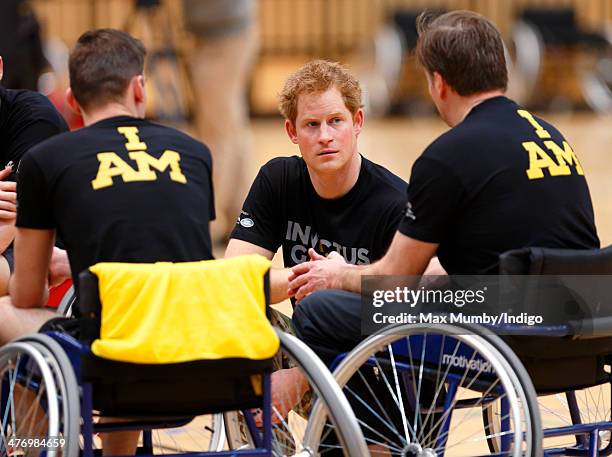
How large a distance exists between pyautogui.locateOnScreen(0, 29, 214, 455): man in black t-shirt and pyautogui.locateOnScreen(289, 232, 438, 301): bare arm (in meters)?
0.36

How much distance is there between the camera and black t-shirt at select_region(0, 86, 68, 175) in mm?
3652

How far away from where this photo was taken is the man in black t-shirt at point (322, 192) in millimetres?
3238

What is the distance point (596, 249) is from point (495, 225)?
9.5 inches

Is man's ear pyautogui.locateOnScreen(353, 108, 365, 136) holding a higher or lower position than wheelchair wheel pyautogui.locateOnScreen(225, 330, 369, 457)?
higher

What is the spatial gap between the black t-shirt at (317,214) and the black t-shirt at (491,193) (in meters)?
0.39

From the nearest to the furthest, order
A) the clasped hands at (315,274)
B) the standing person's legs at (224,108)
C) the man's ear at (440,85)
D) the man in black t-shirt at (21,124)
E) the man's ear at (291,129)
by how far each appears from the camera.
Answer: the man's ear at (440,85), the clasped hands at (315,274), the man's ear at (291,129), the man in black t-shirt at (21,124), the standing person's legs at (224,108)

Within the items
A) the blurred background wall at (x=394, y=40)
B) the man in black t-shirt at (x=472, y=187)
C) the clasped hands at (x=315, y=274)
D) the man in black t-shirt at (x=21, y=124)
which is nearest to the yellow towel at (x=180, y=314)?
the man in black t-shirt at (x=472, y=187)

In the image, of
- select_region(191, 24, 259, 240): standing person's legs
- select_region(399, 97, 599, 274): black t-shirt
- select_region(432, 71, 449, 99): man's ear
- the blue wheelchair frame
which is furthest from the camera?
select_region(191, 24, 259, 240): standing person's legs

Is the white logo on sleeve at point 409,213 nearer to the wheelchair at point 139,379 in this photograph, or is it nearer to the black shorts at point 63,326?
the wheelchair at point 139,379

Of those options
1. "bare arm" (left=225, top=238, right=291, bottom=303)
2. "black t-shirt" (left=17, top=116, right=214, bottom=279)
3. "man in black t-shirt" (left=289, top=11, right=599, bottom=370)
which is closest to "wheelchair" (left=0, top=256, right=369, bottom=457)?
"black t-shirt" (left=17, top=116, right=214, bottom=279)

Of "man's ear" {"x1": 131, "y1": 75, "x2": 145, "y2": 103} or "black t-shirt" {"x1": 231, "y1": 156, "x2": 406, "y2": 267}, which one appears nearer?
"man's ear" {"x1": 131, "y1": 75, "x2": 145, "y2": 103}

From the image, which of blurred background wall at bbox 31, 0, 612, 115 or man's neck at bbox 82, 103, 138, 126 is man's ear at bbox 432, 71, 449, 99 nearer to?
man's neck at bbox 82, 103, 138, 126

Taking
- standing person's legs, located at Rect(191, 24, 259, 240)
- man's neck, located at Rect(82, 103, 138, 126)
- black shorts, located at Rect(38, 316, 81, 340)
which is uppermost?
standing person's legs, located at Rect(191, 24, 259, 240)

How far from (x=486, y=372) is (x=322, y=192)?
796mm
